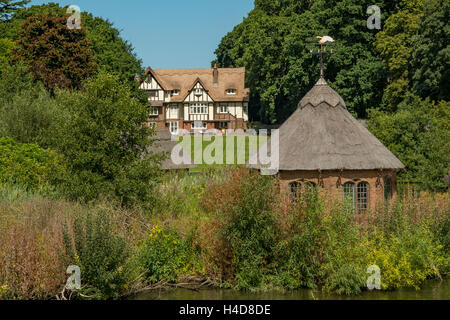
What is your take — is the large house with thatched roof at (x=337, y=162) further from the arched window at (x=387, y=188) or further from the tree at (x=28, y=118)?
the tree at (x=28, y=118)

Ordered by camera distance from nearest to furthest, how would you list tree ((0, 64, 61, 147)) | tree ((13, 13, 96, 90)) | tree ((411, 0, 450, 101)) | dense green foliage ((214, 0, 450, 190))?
tree ((0, 64, 61, 147)) → dense green foliage ((214, 0, 450, 190)) → tree ((411, 0, 450, 101)) → tree ((13, 13, 96, 90))

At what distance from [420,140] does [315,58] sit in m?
22.5

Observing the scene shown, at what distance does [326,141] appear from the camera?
2383 cm

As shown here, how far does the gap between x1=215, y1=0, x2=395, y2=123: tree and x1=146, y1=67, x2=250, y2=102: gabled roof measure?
55.4 ft

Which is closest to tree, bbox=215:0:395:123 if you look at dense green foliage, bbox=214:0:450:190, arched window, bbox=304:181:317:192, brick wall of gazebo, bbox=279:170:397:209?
dense green foliage, bbox=214:0:450:190

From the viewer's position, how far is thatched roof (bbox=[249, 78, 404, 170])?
2330 cm

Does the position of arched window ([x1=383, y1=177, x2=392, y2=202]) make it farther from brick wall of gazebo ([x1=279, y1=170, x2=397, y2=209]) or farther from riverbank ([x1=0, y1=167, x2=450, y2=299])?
riverbank ([x1=0, y1=167, x2=450, y2=299])

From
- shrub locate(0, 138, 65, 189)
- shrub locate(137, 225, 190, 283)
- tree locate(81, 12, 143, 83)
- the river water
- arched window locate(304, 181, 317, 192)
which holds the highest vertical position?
tree locate(81, 12, 143, 83)

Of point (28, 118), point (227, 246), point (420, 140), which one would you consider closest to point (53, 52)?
point (28, 118)

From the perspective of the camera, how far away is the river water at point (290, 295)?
16.2 m

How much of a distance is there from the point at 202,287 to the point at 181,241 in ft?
5.18

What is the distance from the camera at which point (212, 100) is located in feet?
252

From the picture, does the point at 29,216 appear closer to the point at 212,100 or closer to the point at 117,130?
the point at 117,130
